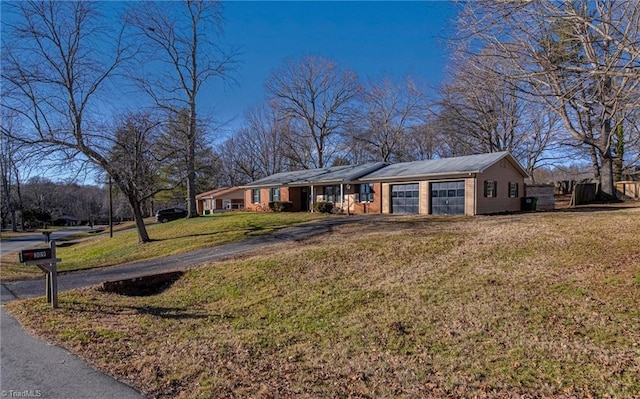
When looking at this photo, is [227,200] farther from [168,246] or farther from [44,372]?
[44,372]

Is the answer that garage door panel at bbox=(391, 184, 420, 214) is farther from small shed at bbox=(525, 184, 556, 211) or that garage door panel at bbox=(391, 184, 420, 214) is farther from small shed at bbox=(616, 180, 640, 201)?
small shed at bbox=(616, 180, 640, 201)

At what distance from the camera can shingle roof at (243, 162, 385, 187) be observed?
85.5ft

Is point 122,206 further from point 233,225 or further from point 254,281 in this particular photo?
point 254,281

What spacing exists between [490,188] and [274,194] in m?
17.9

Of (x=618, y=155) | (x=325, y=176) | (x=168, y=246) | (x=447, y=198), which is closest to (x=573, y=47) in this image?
(x=447, y=198)

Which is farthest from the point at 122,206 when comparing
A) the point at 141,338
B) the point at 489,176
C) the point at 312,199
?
the point at 141,338

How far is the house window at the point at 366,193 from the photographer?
24.7 meters

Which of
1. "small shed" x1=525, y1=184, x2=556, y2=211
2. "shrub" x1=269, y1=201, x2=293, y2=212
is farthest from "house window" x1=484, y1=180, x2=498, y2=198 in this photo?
"shrub" x1=269, y1=201, x2=293, y2=212

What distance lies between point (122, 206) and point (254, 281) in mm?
63395

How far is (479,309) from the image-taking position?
579 centimetres

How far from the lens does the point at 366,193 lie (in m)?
25.0

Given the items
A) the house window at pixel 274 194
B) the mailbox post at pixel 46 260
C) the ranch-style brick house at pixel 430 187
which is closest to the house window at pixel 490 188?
the ranch-style brick house at pixel 430 187

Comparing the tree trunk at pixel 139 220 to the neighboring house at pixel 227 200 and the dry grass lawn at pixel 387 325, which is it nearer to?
the dry grass lawn at pixel 387 325

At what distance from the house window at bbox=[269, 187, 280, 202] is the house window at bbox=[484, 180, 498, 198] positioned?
17.1 m
